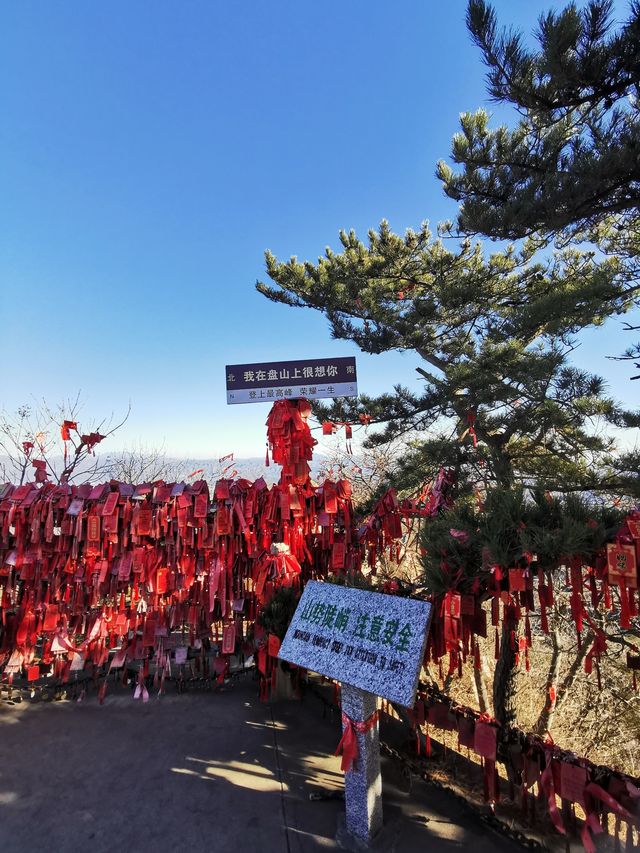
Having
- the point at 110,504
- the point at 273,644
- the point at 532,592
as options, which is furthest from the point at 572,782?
the point at 110,504

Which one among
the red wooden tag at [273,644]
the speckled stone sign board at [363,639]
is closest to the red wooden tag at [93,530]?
the red wooden tag at [273,644]

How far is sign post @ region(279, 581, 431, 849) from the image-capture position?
229 cm

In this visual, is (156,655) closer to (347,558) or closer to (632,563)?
(347,558)

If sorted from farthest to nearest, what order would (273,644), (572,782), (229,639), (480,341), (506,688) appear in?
(480,341) → (229,639) → (273,644) → (506,688) → (572,782)

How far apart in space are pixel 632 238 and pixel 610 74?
3.77 meters

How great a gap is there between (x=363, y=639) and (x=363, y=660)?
115 millimetres

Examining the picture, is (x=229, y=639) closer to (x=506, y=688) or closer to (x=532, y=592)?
(x=506, y=688)

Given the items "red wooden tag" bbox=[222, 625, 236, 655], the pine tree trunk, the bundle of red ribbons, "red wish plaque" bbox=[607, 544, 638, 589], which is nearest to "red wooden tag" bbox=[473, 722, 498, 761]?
the bundle of red ribbons

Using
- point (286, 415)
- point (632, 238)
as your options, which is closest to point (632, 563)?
point (286, 415)

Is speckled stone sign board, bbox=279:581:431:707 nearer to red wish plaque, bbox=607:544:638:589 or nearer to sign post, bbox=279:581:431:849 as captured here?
sign post, bbox=279:581:431:849

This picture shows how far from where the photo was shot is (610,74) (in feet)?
10.1

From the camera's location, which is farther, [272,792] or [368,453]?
[368,453]

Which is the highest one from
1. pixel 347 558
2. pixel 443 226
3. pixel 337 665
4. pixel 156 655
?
pixel 443 226

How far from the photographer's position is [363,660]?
7.88ft
